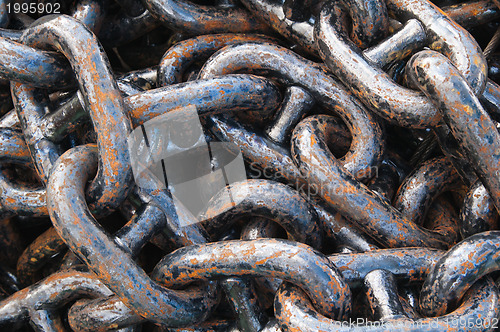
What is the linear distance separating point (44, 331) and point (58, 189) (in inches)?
15.6

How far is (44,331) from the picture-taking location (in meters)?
1.12

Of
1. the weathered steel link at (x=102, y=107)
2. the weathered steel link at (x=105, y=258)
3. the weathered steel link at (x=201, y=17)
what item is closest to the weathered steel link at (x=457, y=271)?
the weathered steel link at (x=105, y=258)

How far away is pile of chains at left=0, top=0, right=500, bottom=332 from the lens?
930 millimetres

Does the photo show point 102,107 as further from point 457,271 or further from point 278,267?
point 457,271

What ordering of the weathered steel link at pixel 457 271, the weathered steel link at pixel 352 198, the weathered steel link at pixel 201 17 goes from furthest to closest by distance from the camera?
the weathered steel link at pixel 201 17 → the weathered steel link at pixel 352 198 → the weathered steel link at pixel 457 271

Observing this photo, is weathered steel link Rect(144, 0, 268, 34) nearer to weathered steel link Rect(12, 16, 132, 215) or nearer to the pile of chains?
the pile of chains

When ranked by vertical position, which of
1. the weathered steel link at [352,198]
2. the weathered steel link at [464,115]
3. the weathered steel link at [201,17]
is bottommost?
the weathered steel link at [352,198]

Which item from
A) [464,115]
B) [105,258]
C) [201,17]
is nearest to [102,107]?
[105,258]

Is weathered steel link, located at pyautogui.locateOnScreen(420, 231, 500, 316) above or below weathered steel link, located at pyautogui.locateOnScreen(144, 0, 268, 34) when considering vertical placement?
below

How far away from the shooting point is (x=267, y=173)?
114 centimetres

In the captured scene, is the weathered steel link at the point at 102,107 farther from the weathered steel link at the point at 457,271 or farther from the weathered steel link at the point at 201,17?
the weathered steel link at the point at 457,271

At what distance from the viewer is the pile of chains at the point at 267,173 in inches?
36.6

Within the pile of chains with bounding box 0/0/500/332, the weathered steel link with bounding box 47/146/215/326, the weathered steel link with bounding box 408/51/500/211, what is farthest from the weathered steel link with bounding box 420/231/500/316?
the weathered steel link with bounding box 47/146/215/326

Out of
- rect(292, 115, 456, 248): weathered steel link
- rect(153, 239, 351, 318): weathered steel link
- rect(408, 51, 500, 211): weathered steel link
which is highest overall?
rect(408, 51, 500, 211): weathered steel link
